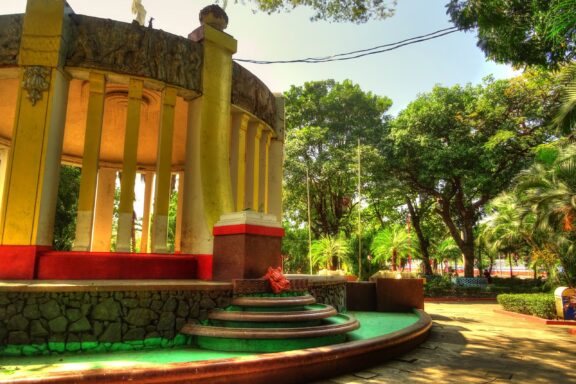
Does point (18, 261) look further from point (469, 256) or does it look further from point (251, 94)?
point (469, 256)

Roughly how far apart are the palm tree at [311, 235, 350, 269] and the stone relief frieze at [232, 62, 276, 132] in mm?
11026

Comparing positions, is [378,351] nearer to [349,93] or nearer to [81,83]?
[81,83]

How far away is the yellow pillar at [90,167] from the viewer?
26.6 feet

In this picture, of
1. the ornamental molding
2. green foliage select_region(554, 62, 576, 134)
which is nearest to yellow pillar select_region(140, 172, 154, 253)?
the ornamental molding

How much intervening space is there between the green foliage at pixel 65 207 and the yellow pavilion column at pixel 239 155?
1293 cm

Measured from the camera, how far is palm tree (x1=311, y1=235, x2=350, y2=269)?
21.3 meters

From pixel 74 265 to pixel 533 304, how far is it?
1331cm

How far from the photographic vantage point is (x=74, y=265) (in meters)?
7.10

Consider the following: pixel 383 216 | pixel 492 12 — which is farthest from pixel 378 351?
pixel 383 216

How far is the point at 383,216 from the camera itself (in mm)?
33500

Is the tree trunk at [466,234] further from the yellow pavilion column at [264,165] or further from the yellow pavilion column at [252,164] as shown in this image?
the yellow pavilion column at [252,164]

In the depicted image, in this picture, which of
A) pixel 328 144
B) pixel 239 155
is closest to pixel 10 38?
pixel 239 155

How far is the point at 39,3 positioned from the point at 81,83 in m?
1.97

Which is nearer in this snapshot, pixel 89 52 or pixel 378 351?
pixel 378 351
